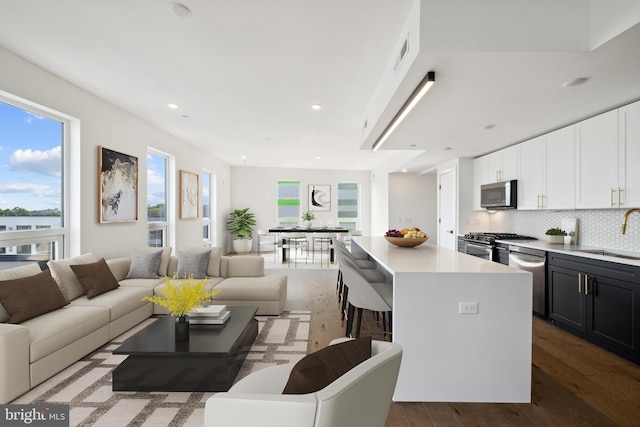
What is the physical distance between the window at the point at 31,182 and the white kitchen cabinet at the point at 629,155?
5861mm

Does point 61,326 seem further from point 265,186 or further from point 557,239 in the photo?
point 265,186

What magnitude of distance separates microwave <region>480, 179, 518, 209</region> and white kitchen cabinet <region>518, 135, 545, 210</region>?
0.08 meters

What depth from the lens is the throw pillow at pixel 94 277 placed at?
327 cm

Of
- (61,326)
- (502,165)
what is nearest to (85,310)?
(61,326)

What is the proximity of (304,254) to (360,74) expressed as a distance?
6720 millimetres

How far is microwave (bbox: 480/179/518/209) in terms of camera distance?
4.72 metres

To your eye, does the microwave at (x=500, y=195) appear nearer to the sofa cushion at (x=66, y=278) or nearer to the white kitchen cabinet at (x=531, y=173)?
the white kitchen cabinet at (x=531, y=173)

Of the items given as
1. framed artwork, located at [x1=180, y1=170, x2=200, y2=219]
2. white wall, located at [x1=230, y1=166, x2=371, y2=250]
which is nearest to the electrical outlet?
framed artwork, located at [x1=180, y1=170, x2=200, y2=219]

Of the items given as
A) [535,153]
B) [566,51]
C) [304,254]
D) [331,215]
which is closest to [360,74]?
[566,51]

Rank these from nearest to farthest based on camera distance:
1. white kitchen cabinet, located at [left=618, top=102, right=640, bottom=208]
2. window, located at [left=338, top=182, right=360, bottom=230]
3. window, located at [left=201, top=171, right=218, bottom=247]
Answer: white kitchen cabinet, located at [left=618, top=102, right=640, bottom=208] < window, located at [left=201, top=171, right=218, bottom=247] < window, located at [left=338, top=182, right=360, bottom=230]

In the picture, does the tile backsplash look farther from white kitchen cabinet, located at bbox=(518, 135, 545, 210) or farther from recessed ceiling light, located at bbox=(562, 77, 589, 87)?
recessed ceiling light, located at bbox=(562, 77, 589, 87)

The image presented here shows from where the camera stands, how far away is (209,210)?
8875 mm

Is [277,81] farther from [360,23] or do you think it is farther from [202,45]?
[360,23]

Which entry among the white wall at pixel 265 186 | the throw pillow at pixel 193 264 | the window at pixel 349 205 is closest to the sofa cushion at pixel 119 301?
the throw pillow at pixel 193 264
